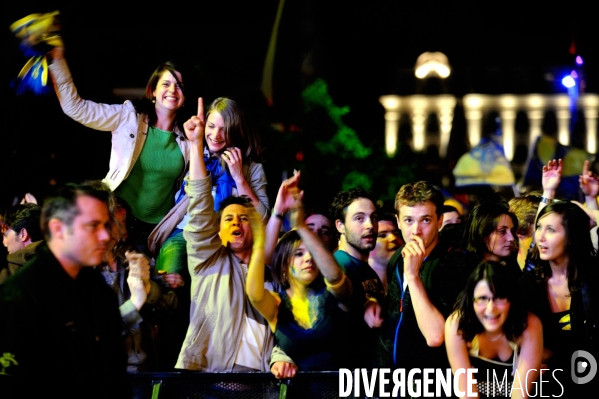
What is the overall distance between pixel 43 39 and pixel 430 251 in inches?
130

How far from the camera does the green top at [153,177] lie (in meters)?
7.03

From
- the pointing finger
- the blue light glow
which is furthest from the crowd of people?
the blue light glow

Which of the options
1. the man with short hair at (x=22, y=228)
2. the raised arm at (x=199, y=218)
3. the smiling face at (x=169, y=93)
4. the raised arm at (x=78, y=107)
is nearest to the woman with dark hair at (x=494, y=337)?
the raised arm at (x=199, y=218)

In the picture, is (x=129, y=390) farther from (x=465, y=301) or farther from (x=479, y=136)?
(x=479, y=136)

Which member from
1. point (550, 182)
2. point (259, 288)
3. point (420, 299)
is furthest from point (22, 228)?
point (550, 182)

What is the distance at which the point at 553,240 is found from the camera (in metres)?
5.90

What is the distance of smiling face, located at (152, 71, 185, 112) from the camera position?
703 centimetres

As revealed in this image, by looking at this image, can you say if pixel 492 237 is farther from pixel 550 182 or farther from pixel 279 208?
pixel 279 208

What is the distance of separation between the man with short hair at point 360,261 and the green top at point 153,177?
130cm

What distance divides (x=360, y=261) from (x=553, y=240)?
1.23m

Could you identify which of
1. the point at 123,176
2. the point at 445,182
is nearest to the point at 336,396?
the point at 123,176

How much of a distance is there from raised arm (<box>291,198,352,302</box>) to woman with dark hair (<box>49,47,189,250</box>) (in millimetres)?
1478

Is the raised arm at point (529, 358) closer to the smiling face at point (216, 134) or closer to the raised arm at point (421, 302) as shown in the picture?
the raised arm at point (421, 302)

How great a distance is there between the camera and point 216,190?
22.7ft
